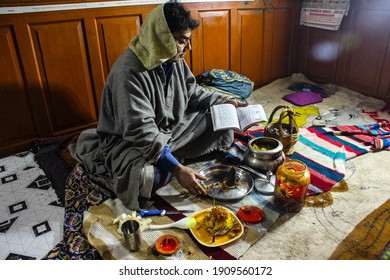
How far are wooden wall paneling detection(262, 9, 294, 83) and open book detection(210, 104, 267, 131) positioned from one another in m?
1.57

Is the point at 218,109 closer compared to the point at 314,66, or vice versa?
the point at 218,109

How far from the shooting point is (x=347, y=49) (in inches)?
115

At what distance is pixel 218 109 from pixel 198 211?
1.92 feet

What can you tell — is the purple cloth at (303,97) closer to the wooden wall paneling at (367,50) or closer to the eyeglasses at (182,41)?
the wooden wall paneling at (367,50)

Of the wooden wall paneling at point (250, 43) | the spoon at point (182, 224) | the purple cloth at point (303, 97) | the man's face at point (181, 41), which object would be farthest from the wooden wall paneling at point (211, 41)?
the spoon at point (182, 224)

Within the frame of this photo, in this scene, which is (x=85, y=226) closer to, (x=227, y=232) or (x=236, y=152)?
(x=227, y=232)

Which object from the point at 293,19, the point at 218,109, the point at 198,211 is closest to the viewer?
the point at 198,211

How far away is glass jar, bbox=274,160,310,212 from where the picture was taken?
4.43 ft

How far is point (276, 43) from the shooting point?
3.22m

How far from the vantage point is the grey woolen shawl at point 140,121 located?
1412mm

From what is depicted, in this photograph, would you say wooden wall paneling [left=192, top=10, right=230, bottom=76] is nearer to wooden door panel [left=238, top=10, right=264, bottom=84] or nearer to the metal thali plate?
wooden door panel [left=238, top=10, right=264, bottom=84]

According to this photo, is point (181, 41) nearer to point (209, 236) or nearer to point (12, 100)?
point (209, 236)

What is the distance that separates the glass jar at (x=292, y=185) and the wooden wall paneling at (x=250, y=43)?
5.82 ft
